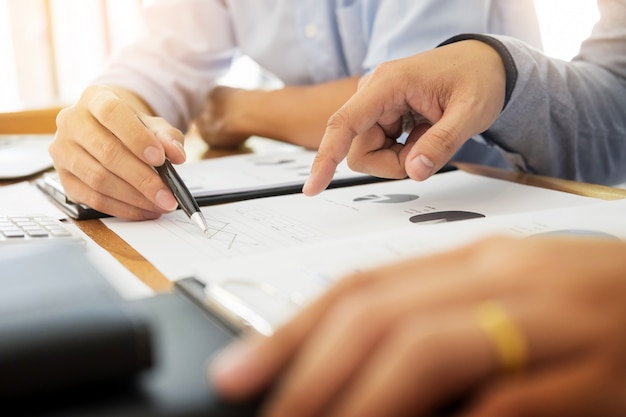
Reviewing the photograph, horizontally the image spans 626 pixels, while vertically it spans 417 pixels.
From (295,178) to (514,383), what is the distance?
508 mm

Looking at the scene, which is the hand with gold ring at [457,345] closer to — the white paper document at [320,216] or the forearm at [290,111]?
the white paper document at [320,216]

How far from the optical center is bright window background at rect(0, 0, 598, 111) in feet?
7.09

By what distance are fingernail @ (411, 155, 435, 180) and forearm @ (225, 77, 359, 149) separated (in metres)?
0.39

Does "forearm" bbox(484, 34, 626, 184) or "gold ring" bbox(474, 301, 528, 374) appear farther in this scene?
"forearm" bbox(484, 34, 626, 184)

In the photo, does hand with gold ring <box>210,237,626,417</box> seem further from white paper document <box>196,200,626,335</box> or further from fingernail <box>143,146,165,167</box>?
fingernail <box>143,146,165,167</box>

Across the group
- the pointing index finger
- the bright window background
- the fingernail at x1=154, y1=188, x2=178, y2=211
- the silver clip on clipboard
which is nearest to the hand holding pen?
the fingernail at x1=154, y1=188, x2=178, y2=211

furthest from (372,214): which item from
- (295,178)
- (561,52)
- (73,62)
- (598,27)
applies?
(73,62)

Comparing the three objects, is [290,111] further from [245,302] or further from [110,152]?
[245,302]

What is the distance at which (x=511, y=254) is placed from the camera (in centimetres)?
24

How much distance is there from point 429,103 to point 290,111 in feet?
1.38

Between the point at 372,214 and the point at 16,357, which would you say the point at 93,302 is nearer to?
the point at 16,357

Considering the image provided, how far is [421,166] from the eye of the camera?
54 centimetres

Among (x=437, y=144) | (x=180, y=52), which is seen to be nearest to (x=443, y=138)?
(x=437, y=144)

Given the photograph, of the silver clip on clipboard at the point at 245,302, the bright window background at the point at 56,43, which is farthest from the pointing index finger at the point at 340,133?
the bright window background at the point at 56,43
